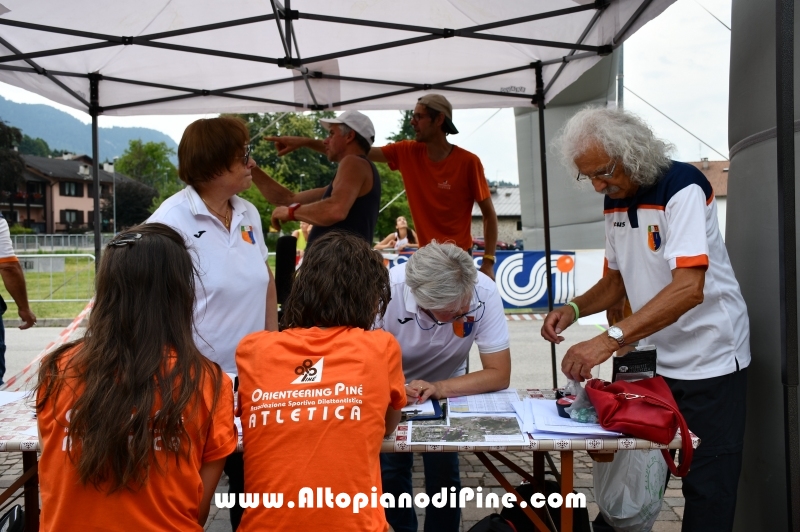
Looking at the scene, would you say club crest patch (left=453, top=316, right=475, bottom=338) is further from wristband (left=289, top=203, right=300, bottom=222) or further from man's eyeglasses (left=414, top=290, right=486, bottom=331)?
wristband (left=289, top=203, right=300, bottom=222)

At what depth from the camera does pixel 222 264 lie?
2.43 m

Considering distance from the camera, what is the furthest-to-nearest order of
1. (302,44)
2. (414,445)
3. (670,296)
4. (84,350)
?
(302,44) → (670,296) → (414,445) → (84,350)

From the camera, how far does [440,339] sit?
2.50 meters

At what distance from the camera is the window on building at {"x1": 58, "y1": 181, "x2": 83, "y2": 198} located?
6703cm

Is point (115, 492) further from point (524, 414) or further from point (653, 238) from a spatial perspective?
point (653, 238)

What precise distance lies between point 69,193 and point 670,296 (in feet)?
248

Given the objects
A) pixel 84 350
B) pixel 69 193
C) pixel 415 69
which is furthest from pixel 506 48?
pixel 69 193

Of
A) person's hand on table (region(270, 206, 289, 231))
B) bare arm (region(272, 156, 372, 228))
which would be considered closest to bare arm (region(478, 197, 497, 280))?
bare arm (region(272, 156, 372, 228))

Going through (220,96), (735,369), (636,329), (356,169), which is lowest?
(735,369)

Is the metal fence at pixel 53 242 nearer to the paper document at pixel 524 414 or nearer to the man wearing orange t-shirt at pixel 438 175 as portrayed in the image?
the man wearing orange t-shirt at pixel 438 175

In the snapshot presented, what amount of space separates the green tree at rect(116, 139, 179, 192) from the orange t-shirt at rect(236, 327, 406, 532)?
71.3 m

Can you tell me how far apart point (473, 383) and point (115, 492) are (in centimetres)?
132

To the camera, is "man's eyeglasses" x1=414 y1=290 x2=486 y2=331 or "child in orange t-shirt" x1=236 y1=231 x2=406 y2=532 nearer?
"child in orange t-shirt" x1=236 y1=231 x2=406 y2=532

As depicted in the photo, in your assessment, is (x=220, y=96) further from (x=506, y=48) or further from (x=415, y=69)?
(x=506, y=48)
